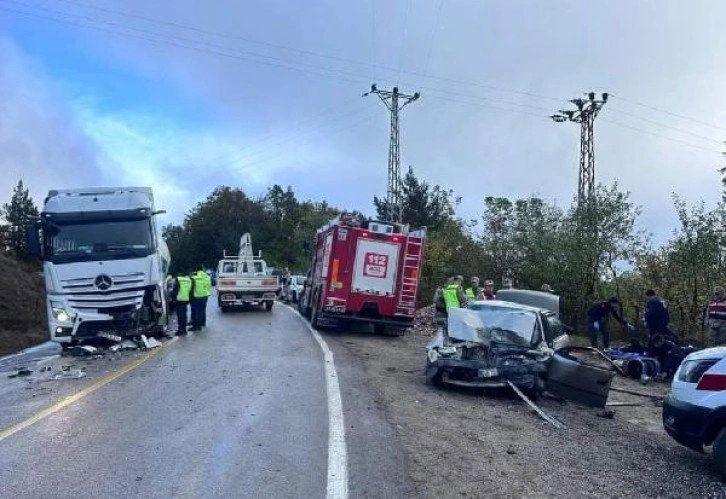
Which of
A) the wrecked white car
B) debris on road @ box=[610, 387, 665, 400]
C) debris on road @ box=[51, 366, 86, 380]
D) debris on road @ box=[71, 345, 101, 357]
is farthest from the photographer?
debris on road @ box=[71, 345, 101, 357]

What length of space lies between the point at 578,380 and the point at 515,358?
91 cm

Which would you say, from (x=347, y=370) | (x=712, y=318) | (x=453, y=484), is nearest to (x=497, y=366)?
(x=347, y=370)

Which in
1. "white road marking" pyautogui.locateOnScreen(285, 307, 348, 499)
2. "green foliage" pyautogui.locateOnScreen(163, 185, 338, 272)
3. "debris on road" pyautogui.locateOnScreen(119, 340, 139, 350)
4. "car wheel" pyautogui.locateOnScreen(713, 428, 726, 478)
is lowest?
"debris on road" pyautogui.locateOnScreen(119, 340, 139, 350)

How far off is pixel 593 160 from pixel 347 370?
66.9 ft

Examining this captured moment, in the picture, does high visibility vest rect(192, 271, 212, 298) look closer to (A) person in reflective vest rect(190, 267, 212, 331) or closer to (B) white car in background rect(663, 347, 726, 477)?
(A) person in reflective vest rect(190, 267, 212, 331)

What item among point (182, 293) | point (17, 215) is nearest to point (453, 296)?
point (182, 293)

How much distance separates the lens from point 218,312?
88.9 feet

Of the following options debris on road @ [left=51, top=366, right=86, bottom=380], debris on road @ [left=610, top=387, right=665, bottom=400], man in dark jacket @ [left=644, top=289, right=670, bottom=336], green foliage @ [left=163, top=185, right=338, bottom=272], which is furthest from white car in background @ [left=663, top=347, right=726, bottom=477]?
green foliage @ [left=163, top=185, right=338, bottom=272]

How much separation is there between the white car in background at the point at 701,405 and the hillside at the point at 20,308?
50.9 feet

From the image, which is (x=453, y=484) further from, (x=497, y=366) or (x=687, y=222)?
(x=687, y=222)

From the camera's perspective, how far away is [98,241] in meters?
13.9

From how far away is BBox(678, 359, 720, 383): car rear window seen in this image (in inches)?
262

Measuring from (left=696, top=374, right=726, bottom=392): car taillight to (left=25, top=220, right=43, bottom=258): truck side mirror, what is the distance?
12.0 meters

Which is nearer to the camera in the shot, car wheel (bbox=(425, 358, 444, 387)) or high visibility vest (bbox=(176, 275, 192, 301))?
car wheel (bbox=(425, 358, 444, 387))
